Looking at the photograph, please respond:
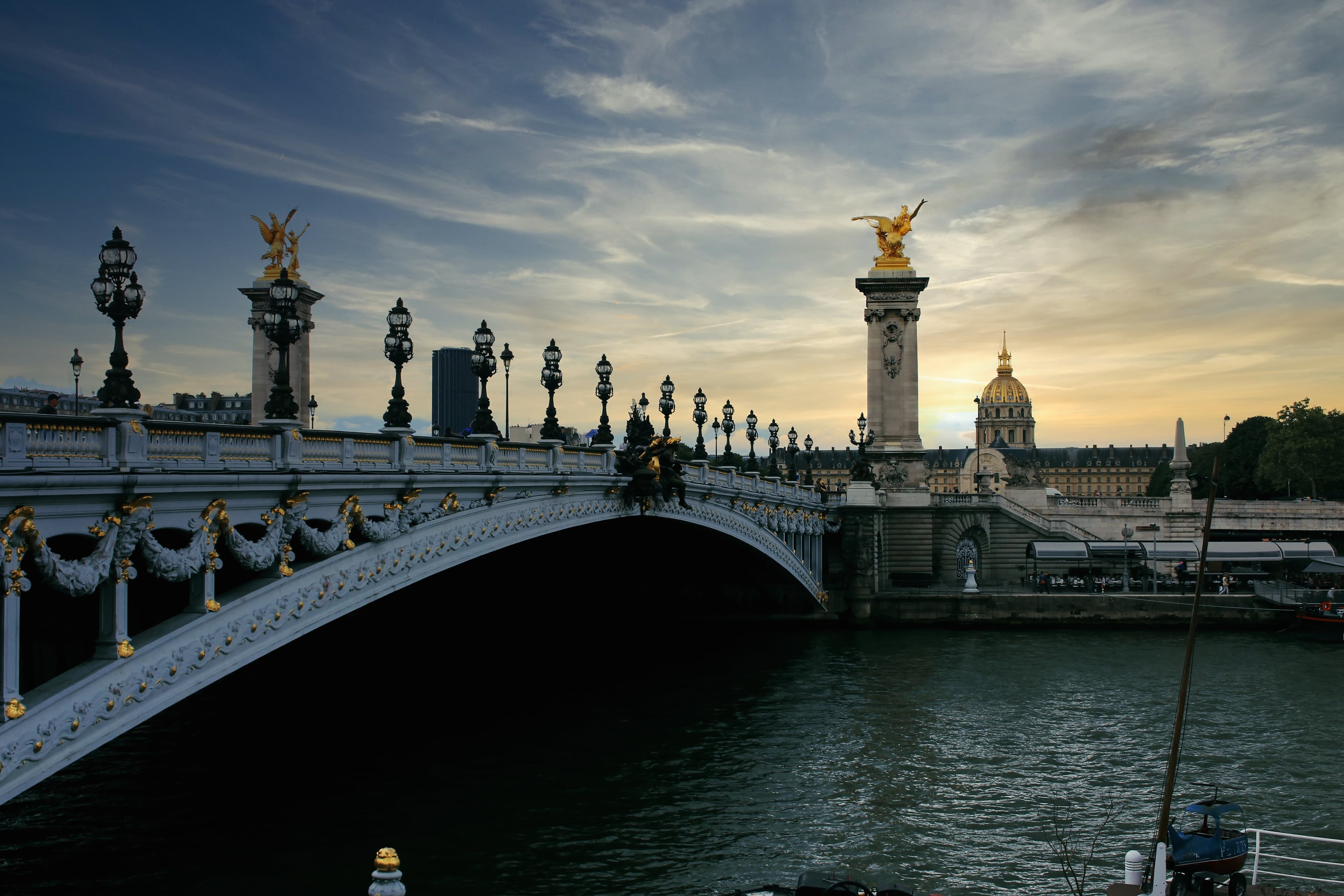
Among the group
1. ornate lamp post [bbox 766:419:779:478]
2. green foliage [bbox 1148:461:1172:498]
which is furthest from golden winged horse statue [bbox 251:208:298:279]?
green foliage [bbox 1148:461:1172:498]

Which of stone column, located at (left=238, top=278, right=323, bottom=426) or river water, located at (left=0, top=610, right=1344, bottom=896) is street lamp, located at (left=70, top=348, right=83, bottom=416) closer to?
river water, located at (left=0, top=610, right=1344, bottom=896)

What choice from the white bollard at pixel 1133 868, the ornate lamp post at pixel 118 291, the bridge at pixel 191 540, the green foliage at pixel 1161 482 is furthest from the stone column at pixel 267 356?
the green foliage at pixel 1161 482

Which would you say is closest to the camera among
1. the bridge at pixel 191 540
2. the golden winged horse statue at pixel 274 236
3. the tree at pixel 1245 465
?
the bridge at pixel 191 540

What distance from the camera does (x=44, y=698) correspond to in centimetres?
1162

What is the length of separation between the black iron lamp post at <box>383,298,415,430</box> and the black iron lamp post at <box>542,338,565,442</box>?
644 cm

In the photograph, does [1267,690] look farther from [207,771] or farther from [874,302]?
[874,302]

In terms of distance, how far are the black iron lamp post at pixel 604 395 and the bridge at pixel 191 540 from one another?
6435mm

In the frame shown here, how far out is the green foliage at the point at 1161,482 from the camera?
141875 mm

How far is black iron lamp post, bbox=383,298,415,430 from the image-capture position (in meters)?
18.5

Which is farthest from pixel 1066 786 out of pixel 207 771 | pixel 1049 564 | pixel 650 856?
pixel 1049 564

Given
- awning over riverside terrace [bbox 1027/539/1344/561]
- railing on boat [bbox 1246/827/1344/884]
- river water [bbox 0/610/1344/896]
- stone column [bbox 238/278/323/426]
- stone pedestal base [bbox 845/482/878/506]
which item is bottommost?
river water [bbox 0/610/1344/896]

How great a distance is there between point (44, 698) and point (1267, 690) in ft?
107

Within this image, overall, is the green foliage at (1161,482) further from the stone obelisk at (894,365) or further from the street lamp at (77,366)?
the street lamp at (77,366)

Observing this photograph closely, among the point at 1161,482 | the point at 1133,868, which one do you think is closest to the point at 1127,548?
the point at 1133,868
